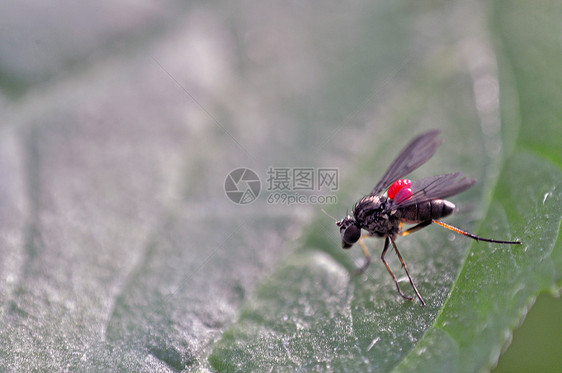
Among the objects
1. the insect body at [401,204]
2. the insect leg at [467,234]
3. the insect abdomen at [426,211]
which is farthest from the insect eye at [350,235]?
the insect leg at [467,234]

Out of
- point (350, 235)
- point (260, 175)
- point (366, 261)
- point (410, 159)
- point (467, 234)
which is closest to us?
point (467, 234)

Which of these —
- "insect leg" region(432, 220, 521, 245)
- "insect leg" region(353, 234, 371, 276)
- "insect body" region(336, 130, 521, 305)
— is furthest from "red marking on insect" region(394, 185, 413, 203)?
"insect leg" region(353, 234, 371, 276)

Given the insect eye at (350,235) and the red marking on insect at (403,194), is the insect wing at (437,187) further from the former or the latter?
the insect eye at (350,235)

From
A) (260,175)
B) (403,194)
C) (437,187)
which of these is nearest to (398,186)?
(403,194)

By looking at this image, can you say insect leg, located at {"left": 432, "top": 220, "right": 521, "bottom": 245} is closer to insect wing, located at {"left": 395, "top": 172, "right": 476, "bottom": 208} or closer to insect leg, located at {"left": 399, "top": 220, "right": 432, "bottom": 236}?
insect leg, located at {"left": 399, "top": 220, "right": 432, "bottom": 236}

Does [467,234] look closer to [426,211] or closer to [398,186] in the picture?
[426,211]

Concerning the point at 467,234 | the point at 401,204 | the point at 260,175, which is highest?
the point at 260,175
